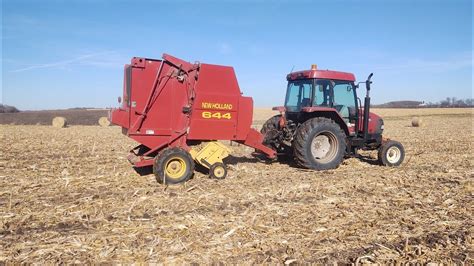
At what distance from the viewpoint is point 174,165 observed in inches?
275

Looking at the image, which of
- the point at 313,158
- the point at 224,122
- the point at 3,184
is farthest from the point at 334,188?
the point at 3,184

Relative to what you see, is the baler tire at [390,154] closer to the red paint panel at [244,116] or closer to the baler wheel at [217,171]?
the red paint panel at [244,116]

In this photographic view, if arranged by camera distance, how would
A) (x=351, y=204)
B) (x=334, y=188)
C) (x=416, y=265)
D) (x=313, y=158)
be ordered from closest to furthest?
(x=416, y=265) → (x=351, y=204) → (x=334, y=188) → (x=313, y=158)

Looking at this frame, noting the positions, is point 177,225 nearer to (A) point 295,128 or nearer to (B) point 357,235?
(B) point 357,235

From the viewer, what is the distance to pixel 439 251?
3920 millimetres

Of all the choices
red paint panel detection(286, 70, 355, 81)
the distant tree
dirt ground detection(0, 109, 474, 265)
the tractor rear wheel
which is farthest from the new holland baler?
the distant tree

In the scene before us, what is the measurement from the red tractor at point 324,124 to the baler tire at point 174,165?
2531 mm

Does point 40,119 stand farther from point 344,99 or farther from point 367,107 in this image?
point 367,107

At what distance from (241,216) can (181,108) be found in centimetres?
319

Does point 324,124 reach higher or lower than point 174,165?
higher

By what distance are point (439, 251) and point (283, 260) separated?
1687mm

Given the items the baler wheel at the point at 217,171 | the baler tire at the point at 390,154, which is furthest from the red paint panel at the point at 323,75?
the baler wheel at the point at 217,171

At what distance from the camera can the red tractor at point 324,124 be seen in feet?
26.9

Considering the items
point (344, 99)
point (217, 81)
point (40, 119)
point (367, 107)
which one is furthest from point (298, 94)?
point (40, 119)
